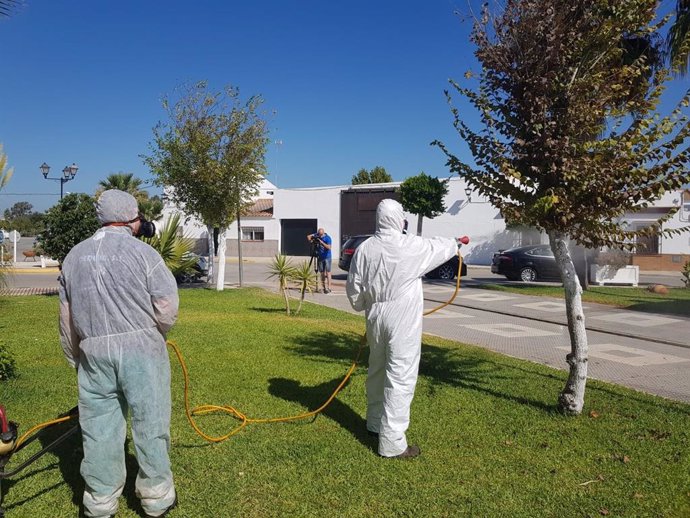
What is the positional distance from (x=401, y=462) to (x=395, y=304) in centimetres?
109

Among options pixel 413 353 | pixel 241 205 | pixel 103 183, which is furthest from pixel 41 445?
pixel 103 183

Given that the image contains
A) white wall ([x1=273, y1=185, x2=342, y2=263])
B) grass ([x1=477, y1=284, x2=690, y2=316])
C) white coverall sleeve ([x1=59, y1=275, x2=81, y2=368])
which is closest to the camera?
white coverall sleeve ([x1=59, y1=275, x2=81, y2=368])

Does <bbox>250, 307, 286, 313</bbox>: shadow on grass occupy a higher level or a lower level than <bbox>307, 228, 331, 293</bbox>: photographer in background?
lower

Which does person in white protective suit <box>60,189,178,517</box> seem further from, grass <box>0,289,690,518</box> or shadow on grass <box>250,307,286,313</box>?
shadow on grass <box>250,307,286,313</box>

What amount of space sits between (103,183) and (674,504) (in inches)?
1478

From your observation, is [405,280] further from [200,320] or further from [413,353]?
[200,320]

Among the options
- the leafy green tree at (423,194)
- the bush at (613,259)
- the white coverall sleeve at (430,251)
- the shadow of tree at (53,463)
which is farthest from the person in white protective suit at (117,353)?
the leafy green tree at (423,194)

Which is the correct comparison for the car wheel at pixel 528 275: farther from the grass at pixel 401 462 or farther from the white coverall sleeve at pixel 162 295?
the white coverall sleeve at pixel 162 295

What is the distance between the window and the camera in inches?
1578

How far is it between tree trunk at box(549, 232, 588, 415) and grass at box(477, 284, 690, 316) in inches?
355

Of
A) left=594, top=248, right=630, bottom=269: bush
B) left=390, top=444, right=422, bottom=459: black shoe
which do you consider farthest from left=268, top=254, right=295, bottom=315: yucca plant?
left=594, top=248, right=630, bottom=269: bush

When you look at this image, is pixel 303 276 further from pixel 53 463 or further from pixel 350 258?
pixel 350 258

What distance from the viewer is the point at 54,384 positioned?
576 centimetres

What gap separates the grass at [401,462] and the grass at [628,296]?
8024 millimetres
